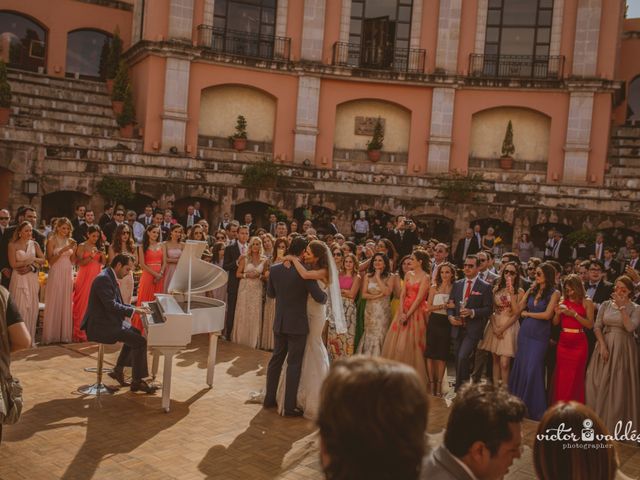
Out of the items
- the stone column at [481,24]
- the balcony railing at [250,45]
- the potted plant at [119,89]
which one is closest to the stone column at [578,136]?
the stone column at [481,24]

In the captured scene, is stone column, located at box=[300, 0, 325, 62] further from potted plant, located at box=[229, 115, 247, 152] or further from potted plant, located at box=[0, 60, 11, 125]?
potted plant, located at box=[0, 60, 11, 125]

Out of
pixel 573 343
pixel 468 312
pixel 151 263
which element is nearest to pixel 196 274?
pixel 151 263

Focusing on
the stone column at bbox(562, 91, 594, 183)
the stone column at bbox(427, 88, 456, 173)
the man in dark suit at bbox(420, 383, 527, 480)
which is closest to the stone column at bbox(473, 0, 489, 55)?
the stone column at bbox(427, 88, 456, 173)

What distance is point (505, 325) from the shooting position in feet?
27.4

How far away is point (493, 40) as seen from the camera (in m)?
27.0

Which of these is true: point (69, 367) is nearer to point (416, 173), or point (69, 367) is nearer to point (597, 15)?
point (416, 173)

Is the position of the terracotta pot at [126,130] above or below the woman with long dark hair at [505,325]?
above

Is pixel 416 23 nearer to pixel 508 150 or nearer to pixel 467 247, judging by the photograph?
pixel 508 150

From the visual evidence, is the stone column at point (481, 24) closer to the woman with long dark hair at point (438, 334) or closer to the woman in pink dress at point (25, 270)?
the woman with long dark hair at point (438, 334)

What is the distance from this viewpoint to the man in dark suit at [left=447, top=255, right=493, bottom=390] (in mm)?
8367

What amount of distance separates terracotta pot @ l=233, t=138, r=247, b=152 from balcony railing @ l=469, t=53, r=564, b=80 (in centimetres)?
943

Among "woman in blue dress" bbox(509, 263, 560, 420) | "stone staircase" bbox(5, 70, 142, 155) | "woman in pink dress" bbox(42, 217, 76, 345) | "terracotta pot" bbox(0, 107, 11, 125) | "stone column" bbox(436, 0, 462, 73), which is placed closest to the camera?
"woman in blue dress" bbox(509, 263, 560, 420)

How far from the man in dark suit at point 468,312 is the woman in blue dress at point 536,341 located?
50 cm

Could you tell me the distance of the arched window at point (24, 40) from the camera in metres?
27.5
